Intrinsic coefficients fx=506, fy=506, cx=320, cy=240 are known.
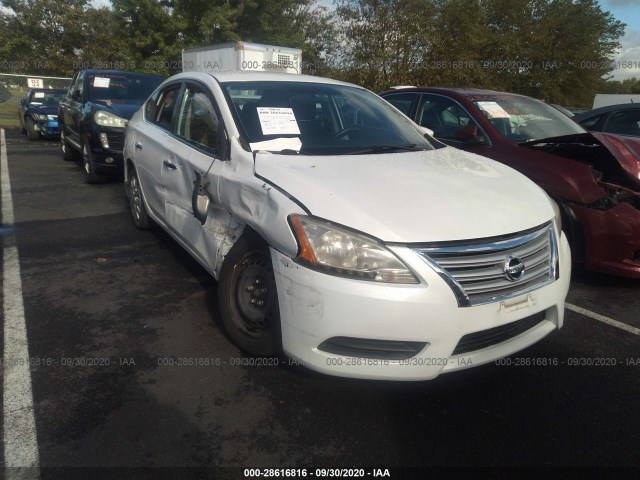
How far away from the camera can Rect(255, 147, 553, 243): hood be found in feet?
7.73

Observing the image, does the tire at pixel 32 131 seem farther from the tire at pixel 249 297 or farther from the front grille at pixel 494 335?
the front grille at pixel 494 335

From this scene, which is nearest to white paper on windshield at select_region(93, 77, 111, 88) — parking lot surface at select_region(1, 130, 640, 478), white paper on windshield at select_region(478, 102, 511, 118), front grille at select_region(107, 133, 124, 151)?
front grille at select_region(107, 133, 124, 151)

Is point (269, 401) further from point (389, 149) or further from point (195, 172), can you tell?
point (389, 149)

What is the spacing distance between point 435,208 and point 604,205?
223 cm

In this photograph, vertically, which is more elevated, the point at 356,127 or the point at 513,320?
A: the point at 356,127

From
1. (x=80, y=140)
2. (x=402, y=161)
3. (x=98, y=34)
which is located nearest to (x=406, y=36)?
(x=80, y=140)

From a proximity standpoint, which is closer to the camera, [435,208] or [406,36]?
[435,208]

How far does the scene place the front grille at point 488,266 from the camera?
228 cm

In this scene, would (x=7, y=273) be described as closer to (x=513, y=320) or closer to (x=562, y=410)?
(x=513, y=320)

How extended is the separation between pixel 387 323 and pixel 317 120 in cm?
186

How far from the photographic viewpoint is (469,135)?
4.81 meters

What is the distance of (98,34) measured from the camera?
117 ft

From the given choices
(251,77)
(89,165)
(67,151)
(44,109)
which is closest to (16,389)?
(251,77)

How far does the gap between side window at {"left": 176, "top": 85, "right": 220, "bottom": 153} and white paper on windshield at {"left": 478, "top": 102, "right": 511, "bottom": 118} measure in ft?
9.61
